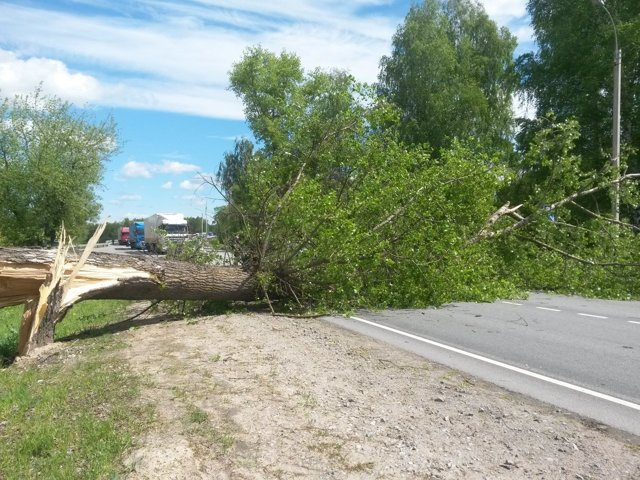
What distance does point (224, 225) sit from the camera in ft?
41.7

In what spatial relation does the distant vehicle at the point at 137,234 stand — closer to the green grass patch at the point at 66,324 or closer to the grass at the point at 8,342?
the green grass patch at the point at 66,324

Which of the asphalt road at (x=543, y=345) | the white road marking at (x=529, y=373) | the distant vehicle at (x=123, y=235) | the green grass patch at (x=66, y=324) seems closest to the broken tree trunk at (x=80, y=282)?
the green grass patch at (x=66, y=324)

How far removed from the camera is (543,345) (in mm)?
8062

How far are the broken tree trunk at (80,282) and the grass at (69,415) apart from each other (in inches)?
28.8

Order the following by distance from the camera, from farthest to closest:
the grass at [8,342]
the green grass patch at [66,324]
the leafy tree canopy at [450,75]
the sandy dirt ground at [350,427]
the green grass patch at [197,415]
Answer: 1. the leafy tree canopy at [450,75]
2. the green grass patch at [66,324]
3. the grass at [8,342]
4. the green grass patch at [197,415]
5. the sandy dirt ground at [350,427]

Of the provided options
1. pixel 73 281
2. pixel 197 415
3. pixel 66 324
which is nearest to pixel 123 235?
pixel 66 324

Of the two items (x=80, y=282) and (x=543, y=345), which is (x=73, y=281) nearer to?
(x=80, y=282)

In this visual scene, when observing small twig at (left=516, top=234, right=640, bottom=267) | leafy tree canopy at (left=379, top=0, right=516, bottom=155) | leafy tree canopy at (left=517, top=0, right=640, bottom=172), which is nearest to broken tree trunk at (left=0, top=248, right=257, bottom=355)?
small twig at (left=516, top=234, right=640, bottom=267)

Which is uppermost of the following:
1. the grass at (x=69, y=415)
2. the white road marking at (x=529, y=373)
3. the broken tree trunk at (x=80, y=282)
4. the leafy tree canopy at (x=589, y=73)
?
the leafy tree canopy at (x=589, y=73)

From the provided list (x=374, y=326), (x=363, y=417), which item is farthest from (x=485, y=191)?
(x=363, y=417)

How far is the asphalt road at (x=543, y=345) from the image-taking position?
567cm

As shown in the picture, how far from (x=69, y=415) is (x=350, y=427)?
2.43 metres

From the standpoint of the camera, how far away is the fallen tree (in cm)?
865

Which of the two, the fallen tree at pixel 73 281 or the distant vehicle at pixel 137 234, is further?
the distant vehicle at pixel 137 234
